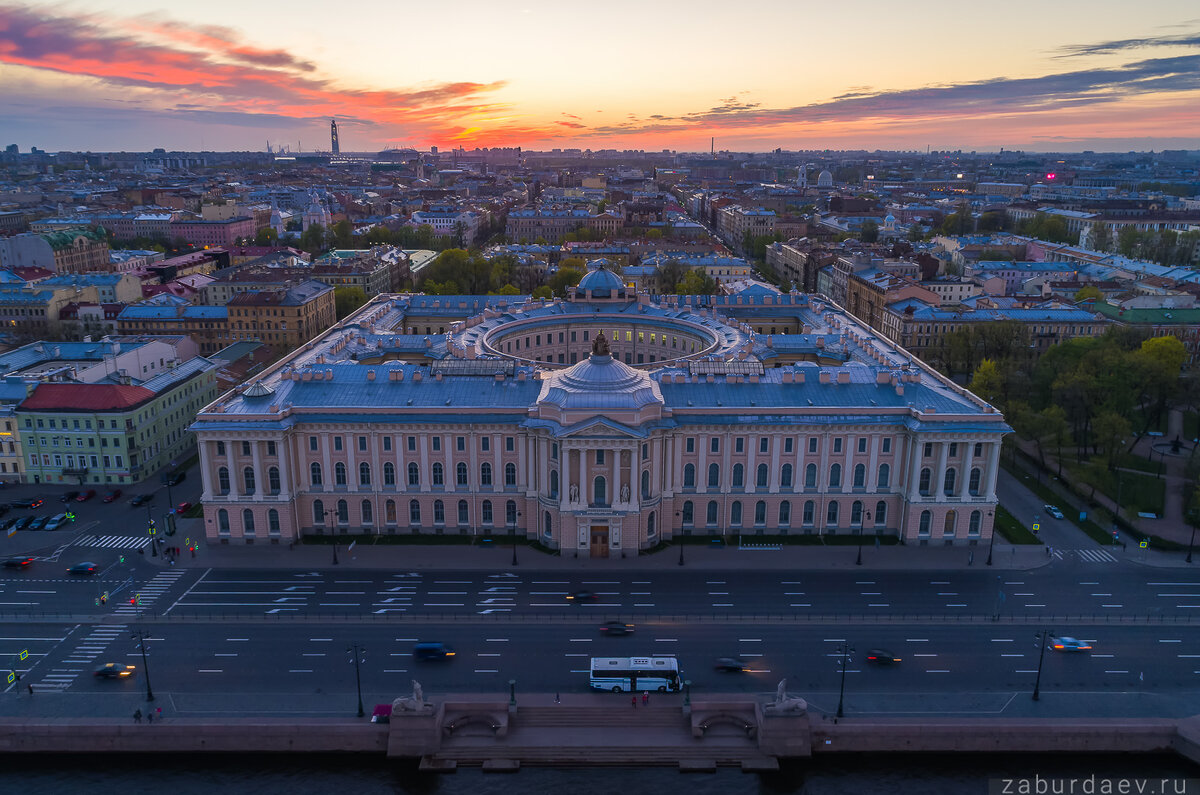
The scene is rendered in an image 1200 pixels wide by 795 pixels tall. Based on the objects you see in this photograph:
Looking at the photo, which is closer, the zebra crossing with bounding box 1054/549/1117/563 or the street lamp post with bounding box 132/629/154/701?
the street lamp post with bounding box 132/629/154/701

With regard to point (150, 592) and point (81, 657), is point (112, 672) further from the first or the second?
point (150, 592)

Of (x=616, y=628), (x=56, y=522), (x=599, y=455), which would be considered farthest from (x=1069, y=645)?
(x=56, y=522)

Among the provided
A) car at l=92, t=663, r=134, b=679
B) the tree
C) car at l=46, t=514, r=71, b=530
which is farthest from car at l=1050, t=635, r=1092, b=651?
the tree

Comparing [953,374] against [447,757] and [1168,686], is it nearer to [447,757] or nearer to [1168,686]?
[1168,686]

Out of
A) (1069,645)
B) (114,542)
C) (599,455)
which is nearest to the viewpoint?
(1069,645)

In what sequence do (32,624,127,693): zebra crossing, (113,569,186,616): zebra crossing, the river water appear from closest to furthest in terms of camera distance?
the river water
(32,624,127,693): zebra crossing
(113,569,186,616): zebra crossing

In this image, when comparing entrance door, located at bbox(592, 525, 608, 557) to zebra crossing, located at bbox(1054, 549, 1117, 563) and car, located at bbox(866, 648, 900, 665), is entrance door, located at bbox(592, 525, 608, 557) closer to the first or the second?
car, located at bbox(866, 648, 900, 665)

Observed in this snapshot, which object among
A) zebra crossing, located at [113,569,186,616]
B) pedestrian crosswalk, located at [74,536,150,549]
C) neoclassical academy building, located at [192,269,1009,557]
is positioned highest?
neoclassical academy building, located at [192,269,1009,557]
